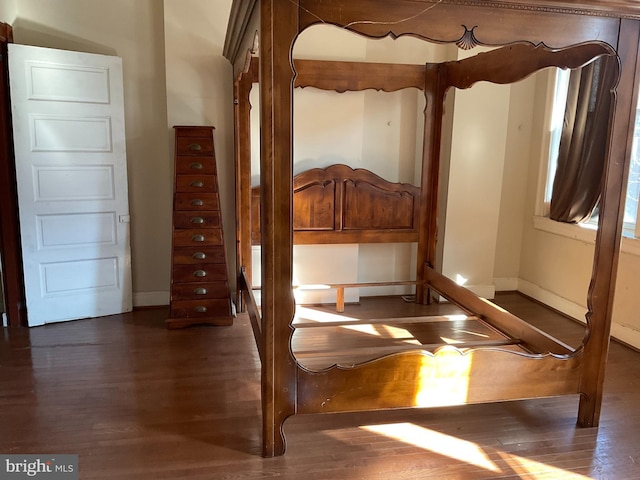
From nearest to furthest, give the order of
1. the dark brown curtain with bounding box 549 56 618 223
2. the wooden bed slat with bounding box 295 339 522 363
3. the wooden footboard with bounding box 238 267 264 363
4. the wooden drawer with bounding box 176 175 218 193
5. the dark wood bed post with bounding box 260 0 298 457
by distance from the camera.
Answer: the dark wood bed post with bounding box 260 0 298 457, the wooden bed slat with bounding box 295 339 522 363, the wooden footboard with bounding box 238 267 264 363, the dark brown curtain with bounding box 549 56 618 223, the wooden drawer with bounding box 176 175 218 193

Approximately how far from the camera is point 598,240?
2.43 metres

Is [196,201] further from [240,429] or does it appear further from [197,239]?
[240,429]

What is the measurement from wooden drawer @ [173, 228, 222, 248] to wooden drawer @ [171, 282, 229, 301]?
31 cm

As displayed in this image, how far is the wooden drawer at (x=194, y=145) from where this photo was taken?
12.7 ft

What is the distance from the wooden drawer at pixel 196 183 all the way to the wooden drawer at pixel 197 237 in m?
Result: 0.31

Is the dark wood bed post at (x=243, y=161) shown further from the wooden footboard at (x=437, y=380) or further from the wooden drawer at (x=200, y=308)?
the wooden footboard at (x=437, y=380)

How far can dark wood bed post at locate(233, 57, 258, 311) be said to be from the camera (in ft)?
13.0

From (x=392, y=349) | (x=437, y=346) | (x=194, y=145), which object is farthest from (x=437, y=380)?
(x=194, y=145)

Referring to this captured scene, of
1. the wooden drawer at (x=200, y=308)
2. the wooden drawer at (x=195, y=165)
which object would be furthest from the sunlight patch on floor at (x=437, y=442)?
the wooden drawer at (x=195, y=165)

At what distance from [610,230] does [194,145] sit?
2.84 m

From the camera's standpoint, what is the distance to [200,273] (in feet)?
12.8

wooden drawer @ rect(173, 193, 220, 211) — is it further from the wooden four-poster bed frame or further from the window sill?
the window sill

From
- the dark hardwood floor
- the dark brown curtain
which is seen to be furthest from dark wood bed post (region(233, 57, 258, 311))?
the dark brown curtain

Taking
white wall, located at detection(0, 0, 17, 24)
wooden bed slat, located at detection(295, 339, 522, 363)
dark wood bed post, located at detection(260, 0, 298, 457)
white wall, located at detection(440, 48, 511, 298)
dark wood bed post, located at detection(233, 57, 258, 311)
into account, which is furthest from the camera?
white wall, located at detection(440, 48, 511, 298)
